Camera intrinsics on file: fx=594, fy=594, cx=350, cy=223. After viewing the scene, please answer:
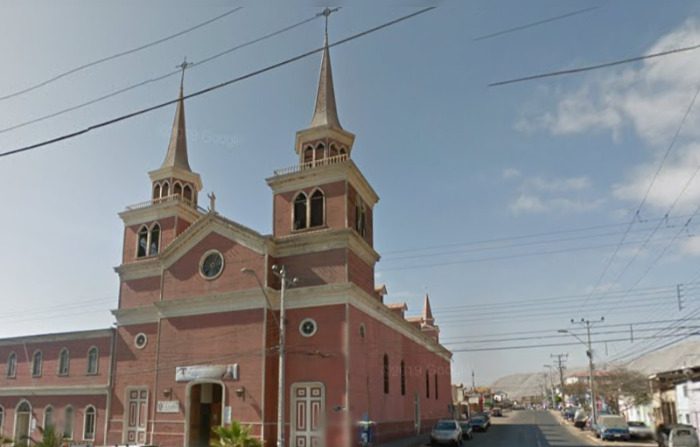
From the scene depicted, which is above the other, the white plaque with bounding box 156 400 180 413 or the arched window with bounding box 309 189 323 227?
the arched window with bounding box 309 189 323 227

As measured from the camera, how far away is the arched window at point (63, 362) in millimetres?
36656

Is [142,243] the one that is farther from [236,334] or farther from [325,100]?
[325,100]

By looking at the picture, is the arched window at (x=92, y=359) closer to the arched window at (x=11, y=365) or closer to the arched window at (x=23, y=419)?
the arched window at (x=23, y=419)

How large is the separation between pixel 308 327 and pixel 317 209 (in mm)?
6247

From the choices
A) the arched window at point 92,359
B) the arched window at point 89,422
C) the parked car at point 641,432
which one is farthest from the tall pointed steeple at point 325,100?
the parked car at point 641,432

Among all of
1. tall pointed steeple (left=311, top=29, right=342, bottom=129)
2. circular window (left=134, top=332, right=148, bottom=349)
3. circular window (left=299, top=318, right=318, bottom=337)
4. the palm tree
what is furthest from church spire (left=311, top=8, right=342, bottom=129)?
the palm tree

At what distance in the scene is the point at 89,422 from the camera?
34312mm

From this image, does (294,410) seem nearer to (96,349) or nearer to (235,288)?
(235,288)

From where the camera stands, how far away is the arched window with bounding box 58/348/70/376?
36656 mm

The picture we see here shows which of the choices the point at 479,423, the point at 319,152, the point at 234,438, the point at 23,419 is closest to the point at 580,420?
the point at 479,423

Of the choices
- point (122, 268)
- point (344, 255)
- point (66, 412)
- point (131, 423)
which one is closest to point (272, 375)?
point (344, 255)

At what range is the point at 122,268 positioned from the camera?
118 ft

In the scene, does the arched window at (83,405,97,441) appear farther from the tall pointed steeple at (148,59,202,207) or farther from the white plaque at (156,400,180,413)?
the tall pointed steeple at (148,59,202,207)

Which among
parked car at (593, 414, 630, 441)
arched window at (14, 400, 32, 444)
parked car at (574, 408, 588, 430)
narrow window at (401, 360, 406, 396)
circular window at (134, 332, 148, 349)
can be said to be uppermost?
circular window at (134, 332, 148, 349)
